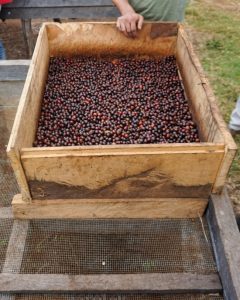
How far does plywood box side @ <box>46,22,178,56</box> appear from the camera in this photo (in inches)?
113

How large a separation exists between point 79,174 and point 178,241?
0.71 m

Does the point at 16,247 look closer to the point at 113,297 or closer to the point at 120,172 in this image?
the point at 113,297

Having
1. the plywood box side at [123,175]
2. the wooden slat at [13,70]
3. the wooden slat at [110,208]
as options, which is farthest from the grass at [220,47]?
the wooden slat at [13,70]

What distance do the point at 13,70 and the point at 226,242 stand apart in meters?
2.26

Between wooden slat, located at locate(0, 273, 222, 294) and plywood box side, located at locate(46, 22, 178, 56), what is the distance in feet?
6.80

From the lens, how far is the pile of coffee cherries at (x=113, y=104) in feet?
6.75

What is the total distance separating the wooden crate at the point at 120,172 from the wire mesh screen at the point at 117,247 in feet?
0.22

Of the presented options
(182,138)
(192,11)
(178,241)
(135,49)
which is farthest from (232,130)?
(192,11)

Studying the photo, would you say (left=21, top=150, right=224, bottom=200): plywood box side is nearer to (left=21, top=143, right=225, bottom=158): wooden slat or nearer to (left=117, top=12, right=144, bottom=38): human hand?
(left=21, top=143, right=225, bottom=158): wooden slat

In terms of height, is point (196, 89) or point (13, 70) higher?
point (196, 89)

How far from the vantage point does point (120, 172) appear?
1684 mm

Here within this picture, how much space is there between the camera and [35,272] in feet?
5.61

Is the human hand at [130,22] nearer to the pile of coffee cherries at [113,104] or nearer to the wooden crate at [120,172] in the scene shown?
the pile of coffee cherries at [113,104]

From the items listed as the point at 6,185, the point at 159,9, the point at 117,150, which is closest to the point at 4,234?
the point at 6,185
